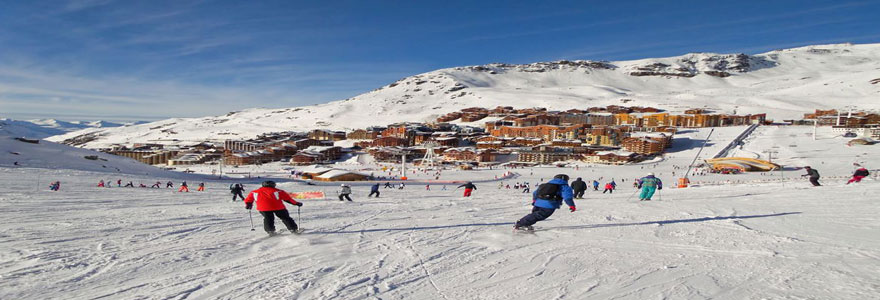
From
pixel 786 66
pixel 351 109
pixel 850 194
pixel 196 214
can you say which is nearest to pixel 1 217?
pixel 196 214

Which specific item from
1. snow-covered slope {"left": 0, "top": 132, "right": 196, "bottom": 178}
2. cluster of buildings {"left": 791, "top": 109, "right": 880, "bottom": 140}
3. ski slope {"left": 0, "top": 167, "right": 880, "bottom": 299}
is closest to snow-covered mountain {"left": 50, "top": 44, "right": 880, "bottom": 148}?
cluster of buildings {"left": 791, "top": 109, "right": 880, "bottom": 140}

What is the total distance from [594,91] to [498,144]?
8619 centimetres

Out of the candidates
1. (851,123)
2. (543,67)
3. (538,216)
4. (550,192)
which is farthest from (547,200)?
(543,67)

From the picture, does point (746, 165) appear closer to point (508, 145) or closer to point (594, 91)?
point (508, 145)

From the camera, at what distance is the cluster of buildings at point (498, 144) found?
163ft

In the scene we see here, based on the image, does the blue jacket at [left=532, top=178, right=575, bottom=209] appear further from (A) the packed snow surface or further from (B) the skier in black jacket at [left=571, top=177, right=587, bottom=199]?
(B) the skier in black jacket at [left=571, top=177, right=587, bottom=199]

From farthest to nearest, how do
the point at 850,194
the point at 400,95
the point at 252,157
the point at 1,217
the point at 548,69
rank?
1. the point at 548,69
2. the point at 400,95
3. the point at 252,157
4. the point at 850,194
5. the point at 1,217

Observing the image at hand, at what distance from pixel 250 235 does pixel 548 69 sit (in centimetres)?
19305

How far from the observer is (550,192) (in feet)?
16.5

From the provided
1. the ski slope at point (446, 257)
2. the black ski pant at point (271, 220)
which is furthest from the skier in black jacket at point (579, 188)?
the black ski pant at point (271, 220)

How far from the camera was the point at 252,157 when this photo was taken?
55375mm

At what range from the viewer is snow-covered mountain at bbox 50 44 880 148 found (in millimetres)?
101250

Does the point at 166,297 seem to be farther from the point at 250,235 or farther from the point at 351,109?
the point at 351,109

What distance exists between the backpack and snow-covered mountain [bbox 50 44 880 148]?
9656 cm
